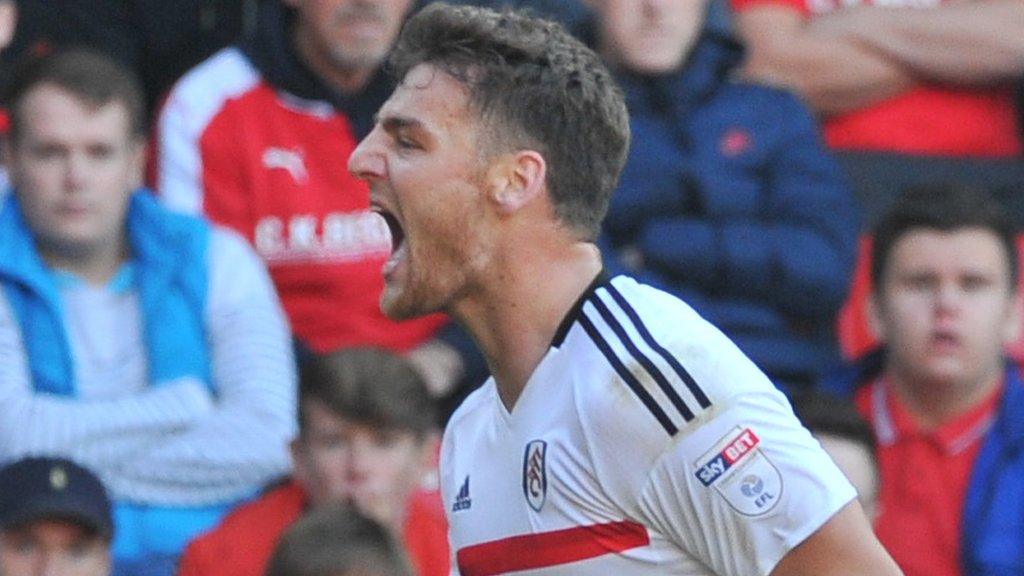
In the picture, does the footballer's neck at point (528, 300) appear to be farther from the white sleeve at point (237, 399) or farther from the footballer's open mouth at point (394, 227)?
the white sleeve at point (237, 399)

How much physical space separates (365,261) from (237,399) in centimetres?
66

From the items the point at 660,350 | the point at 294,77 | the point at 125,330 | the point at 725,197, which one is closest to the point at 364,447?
the point at 125,330

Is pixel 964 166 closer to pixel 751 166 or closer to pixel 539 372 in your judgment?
pixel 751 166

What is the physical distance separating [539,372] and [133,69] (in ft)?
12.1

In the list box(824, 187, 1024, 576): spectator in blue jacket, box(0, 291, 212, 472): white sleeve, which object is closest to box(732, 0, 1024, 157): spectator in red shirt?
box(824, 187, 1024, 576): spectator in blue jacket

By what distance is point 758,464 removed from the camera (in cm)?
299

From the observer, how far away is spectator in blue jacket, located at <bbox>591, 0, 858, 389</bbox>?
20.6 ft

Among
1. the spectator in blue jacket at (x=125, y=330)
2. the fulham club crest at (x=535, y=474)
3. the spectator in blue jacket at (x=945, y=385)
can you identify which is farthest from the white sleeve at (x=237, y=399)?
the fulham club crest at (x=535, y=474)

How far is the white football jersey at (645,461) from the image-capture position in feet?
9.84

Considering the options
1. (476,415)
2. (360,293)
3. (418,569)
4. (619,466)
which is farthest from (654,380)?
(360,293)

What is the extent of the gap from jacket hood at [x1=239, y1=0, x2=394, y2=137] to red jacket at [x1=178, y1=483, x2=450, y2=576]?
4.19 ft

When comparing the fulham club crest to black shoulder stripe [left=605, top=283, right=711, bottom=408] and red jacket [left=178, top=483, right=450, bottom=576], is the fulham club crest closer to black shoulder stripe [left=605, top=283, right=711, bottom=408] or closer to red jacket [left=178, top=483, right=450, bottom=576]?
black shoulder stripe [left=605, top=283, right=711, bottom=408]

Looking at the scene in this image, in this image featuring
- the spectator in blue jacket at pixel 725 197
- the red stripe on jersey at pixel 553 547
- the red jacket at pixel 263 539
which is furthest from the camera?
the spectator in blue jacket at pixel 725 197

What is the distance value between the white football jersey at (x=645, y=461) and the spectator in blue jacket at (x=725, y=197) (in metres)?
2.91
